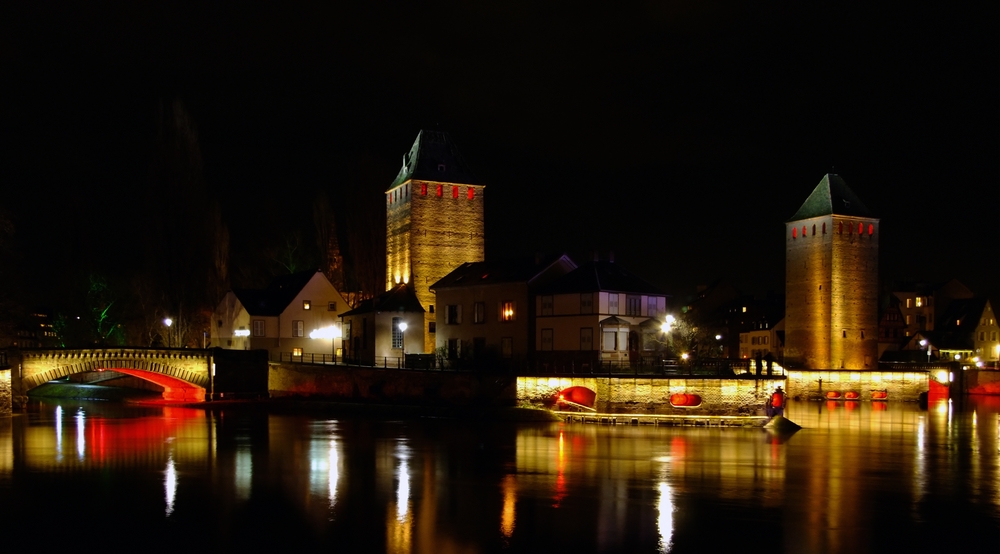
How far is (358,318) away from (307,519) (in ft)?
114

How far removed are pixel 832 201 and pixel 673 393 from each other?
37925 millimetres

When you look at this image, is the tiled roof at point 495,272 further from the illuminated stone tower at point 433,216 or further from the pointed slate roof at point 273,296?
the pointed slate roof at point 273,296

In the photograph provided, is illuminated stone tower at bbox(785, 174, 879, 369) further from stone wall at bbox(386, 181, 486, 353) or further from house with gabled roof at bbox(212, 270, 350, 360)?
house with gabled roof at bbox(212, 270, 350, 360)

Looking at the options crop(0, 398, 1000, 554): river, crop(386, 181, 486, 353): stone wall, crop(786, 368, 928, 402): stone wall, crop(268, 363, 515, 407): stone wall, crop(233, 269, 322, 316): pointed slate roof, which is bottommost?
crop(786, 368, 928, 402): stone wall

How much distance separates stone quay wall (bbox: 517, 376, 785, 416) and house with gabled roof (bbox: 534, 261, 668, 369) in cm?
353

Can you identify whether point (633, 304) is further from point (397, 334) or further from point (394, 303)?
point (394, 303)

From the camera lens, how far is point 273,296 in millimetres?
59062

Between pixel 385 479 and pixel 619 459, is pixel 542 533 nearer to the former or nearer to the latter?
pixel 385 479

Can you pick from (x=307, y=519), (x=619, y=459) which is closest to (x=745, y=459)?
(x=619, y=459)

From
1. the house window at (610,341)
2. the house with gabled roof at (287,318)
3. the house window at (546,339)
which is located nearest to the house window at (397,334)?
the house with gabled roof at (287,318)

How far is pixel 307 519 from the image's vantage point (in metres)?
20.5

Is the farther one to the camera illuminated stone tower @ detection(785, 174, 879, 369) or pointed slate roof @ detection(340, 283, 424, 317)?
illuminated stone tower @ detection(785, 174, 879, 369)

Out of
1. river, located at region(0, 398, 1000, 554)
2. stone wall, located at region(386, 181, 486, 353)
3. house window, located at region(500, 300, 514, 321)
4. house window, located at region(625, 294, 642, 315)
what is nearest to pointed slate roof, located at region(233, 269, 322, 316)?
stone wall, located at region(386, 181, 486, 353)

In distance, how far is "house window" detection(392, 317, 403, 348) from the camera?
53.1 m
